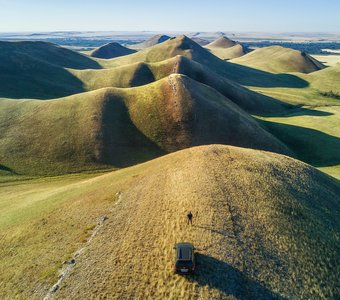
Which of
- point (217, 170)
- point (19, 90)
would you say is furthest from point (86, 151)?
point (19, 90)

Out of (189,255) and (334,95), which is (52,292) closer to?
(189,255)

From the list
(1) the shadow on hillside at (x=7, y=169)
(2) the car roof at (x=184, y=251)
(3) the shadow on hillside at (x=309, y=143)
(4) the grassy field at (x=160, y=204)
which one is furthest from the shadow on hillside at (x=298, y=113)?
(2) the car roof at (x=184, y=251)

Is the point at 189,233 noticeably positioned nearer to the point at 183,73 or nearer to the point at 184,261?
the point at 184,261

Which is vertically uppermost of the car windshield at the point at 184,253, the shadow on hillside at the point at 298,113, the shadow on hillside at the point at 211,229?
the car windshield at the point at 184,253

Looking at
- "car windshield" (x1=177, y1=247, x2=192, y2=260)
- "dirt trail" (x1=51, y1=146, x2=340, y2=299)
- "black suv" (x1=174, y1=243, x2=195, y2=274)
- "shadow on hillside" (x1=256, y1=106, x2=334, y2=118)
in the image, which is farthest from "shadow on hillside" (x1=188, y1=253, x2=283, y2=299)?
"shadow on hillside" (x1=256, y1=106, x2=334, y2=118)

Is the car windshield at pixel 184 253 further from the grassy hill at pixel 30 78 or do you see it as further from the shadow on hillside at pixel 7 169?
the grassy hill at pixel 30 78

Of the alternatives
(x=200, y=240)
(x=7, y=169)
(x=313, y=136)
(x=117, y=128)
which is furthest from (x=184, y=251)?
(x=313, y=136)

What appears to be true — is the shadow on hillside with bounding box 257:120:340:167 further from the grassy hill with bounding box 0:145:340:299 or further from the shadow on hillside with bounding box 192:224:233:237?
the shadow on hillside with bounding box 192:224:233:237
